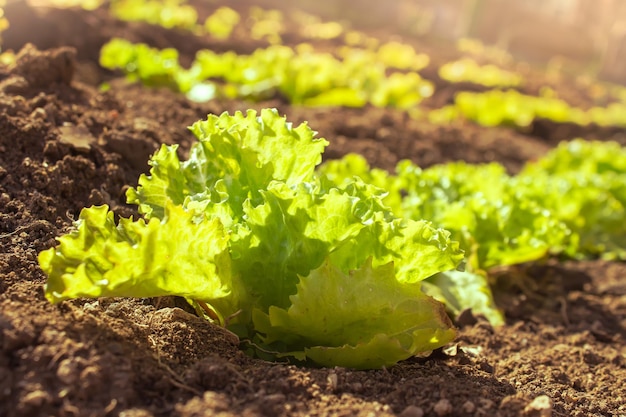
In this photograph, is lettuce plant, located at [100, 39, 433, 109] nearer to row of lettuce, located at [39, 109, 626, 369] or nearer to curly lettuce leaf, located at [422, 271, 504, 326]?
curly lettuce leaf, located at [422, 271, 504, 326]

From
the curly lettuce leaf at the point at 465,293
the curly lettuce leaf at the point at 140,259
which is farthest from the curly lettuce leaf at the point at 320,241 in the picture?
the curly lettuce leaf at the point at 465,293

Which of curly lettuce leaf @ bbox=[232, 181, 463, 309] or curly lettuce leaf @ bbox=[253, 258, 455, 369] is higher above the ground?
curly lettuce leaf @ bbox=[232, 181, 463, 309]

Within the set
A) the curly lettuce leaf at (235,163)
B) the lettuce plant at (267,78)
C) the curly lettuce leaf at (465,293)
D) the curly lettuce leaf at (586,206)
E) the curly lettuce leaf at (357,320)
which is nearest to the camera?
the curly lettuce leaf at (357,320)

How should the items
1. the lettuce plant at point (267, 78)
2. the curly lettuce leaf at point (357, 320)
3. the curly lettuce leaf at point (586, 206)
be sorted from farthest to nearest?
the lettuce plant at point (267, 78) → the curly lettuce leaf at point (586, 206) → the curly lettuce leaf at point (357, 320)

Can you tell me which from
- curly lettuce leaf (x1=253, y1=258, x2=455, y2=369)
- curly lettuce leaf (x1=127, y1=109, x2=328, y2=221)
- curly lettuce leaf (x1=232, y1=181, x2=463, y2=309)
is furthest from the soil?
curly lettuce leaf (x1=127, y1=109, x2=328, y2=221)

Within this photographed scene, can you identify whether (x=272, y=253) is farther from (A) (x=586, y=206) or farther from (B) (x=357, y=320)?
(A) (x=586, y=206)

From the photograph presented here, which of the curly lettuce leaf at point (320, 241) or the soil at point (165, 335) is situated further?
the curly lettuce leaf at point (320, 241)

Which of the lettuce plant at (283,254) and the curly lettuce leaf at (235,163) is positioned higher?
the curly lettuce leaf at (235,163)

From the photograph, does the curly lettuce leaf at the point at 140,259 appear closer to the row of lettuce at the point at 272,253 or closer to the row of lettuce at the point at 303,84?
the row of lettuce at the point at 272,253

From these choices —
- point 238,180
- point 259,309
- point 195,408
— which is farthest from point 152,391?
point 238,180

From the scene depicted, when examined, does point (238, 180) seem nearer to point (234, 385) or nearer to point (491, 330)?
point (234, 385)
